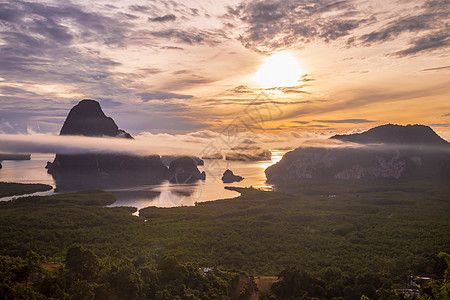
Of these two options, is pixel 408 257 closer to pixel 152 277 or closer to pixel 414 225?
pixel 414 225

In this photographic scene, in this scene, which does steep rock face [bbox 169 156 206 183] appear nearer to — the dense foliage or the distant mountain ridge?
the distant mountain ridge

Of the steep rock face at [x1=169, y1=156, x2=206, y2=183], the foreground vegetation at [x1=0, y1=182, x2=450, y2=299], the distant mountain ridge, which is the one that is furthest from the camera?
the distant mountain ridge

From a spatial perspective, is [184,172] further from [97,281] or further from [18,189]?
[97,281]

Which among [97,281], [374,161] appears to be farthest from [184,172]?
[97,281]

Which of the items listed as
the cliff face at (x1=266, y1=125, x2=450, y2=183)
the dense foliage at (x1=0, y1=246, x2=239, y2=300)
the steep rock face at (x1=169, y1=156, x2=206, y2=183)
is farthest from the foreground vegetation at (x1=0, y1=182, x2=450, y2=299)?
the steep rock face at (x1=169, y1=156, x2=206, y2=183)

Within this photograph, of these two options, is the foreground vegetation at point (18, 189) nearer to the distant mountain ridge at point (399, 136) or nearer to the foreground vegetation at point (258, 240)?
the foreground vegetation at point (258, 240)

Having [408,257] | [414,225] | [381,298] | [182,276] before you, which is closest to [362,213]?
[414,225]

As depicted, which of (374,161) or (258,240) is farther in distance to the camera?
(374,161)

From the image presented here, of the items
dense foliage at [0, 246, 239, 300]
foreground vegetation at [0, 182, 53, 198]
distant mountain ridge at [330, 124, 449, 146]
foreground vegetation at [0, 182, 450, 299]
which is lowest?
foreground vegetation at [0, 182, 53, 198]
